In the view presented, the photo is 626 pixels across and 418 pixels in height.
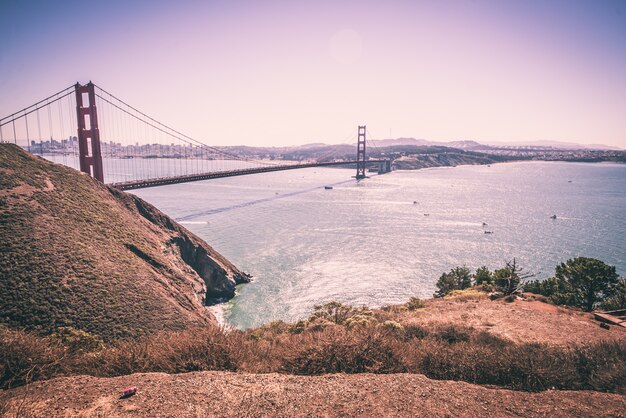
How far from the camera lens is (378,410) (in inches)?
335

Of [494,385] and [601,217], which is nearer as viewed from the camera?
[494,385]

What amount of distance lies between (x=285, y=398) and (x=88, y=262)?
2501 cm

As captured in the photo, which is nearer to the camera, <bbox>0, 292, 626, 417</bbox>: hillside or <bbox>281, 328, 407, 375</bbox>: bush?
<bbox>0, 292, 626, 417</bbox>: hillside

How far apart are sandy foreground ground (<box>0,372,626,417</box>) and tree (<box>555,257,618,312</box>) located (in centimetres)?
2610

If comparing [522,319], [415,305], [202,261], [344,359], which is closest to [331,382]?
[344,359]

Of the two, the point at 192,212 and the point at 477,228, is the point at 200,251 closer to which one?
the point at 192,212

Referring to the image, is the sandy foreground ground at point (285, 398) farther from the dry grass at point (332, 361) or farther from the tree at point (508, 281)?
the tree at point (508, 281)

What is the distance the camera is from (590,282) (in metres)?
30.1

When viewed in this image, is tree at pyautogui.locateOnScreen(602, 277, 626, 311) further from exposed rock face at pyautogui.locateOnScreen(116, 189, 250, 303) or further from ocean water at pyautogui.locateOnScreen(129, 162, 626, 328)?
exposed rock face at pyautogui.locateOnScreen(116, 189, 250, 303)

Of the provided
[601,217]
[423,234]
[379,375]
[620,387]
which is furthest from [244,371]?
[601,217]

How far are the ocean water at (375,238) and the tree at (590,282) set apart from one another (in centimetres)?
1566

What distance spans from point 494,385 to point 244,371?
305 inches

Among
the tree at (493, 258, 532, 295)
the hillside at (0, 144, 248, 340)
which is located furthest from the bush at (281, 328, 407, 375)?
the tree at (493, 258, 532, 295)

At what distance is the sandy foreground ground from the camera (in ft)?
27.5
